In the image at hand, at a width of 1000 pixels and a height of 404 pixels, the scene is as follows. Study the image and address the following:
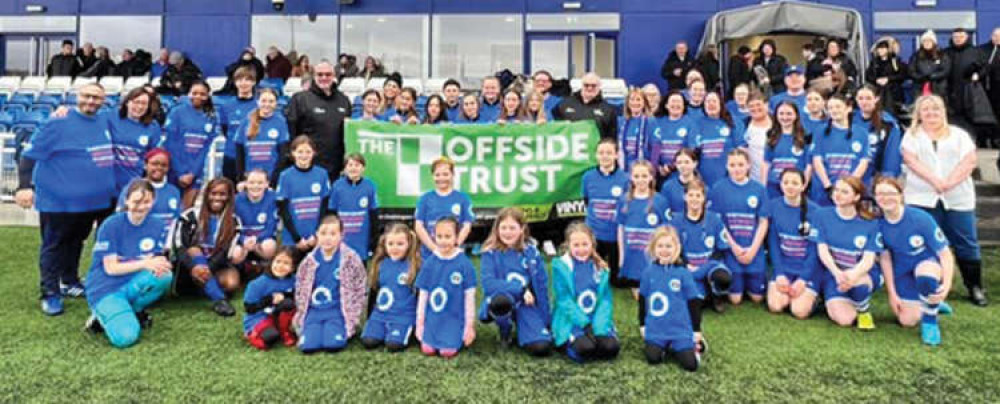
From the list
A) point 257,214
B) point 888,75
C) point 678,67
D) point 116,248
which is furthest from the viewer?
point 678,67

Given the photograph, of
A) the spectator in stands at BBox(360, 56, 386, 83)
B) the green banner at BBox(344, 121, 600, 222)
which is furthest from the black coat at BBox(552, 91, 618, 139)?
the spectator in stands at BBox(360, 56, 386, 83)

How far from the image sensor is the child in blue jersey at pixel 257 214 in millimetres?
4949

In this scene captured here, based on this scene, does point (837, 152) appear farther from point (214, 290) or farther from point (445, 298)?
point (214, 290)

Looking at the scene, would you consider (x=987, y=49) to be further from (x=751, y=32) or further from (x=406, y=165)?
(x=406, y=165)

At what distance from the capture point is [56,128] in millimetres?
4480

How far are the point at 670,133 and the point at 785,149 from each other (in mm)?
944

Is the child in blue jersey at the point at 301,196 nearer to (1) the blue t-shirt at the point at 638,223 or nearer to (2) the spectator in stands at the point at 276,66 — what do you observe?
(1) the blue t-shirt at the point at 638,223

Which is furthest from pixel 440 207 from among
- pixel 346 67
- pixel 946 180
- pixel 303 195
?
pixel 346 67

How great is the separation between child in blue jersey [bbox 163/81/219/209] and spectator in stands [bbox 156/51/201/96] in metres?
7.21

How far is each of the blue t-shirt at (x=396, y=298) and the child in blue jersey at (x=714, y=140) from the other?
3.02m

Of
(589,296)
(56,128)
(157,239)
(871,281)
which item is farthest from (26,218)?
(871,281)

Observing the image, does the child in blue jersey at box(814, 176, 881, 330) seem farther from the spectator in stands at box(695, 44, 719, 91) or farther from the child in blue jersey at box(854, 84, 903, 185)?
the spectator in stands at box(695, 44, 719, 91)

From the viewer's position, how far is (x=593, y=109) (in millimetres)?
6094

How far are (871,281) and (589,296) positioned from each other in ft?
6.75
